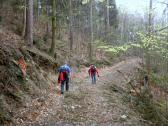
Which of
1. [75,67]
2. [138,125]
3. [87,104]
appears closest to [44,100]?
[87,104]

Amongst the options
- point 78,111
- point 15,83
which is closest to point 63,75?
point 15,83

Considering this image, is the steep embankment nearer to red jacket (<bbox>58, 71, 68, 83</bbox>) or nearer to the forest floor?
the forest floor

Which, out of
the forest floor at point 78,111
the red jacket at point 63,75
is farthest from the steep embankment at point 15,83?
the red jacket at point 63,75

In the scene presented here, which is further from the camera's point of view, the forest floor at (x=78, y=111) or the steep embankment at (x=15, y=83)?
the forest floor at (x=78, y=111)

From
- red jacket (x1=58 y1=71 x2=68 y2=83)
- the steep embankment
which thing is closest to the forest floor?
the steep embankment

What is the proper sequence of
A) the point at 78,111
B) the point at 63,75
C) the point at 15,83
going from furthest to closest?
the point at 63,75
the point at 15,83
the point at 78,111

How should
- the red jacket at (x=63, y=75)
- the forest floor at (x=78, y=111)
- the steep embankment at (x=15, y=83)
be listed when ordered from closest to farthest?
the steep embankment at (x=15, y=83) → the forest floor at (x=78, y=111) → the red jacket at (x=63, y=75)

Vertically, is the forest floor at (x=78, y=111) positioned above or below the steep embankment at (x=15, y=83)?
below

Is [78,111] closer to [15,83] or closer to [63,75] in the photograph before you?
[15,83]

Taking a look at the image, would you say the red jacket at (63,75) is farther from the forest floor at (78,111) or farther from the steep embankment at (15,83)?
the steep embankment at (15,83)

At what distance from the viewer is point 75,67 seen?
94.8 ft

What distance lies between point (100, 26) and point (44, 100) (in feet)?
170

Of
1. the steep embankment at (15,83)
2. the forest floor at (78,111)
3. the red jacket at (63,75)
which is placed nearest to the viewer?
the steep embankment at (15,83)

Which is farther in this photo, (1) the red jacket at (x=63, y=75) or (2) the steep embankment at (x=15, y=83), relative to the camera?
(1) the red jacket at (x=63, y=75)
